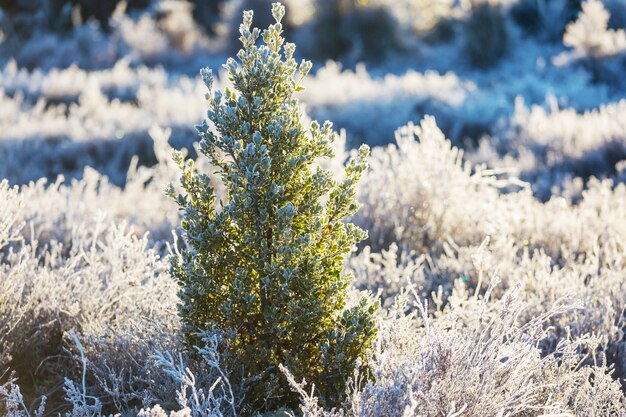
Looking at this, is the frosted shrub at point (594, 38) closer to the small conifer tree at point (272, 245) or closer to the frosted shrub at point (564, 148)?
the frosted shrub at point (564, 148)

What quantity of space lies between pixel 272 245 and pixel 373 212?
2.69 meters

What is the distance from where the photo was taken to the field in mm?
2650

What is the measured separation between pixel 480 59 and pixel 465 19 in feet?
4.46

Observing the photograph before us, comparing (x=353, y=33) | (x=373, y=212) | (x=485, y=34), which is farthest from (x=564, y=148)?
(x=353, y=33)

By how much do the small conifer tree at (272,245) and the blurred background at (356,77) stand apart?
17.3 feet

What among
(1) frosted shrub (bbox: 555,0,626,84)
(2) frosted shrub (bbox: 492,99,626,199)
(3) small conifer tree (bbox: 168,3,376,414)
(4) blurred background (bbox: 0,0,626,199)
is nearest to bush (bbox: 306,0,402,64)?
(4) blurred background (bbox: 0,0,626,199)

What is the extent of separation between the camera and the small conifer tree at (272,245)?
8.89 feet

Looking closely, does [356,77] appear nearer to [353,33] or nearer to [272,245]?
[353,33]

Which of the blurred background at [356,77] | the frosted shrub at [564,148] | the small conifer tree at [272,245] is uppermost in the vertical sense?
the blurred background at [356,77]

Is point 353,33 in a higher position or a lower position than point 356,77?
higher

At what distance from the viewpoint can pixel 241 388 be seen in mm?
2719

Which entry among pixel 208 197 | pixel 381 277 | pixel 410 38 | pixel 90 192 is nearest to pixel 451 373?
pixel 208 197

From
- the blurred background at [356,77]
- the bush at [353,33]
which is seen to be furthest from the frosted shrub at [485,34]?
the bush at [353,33]

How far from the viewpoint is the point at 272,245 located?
2742 millimetres
